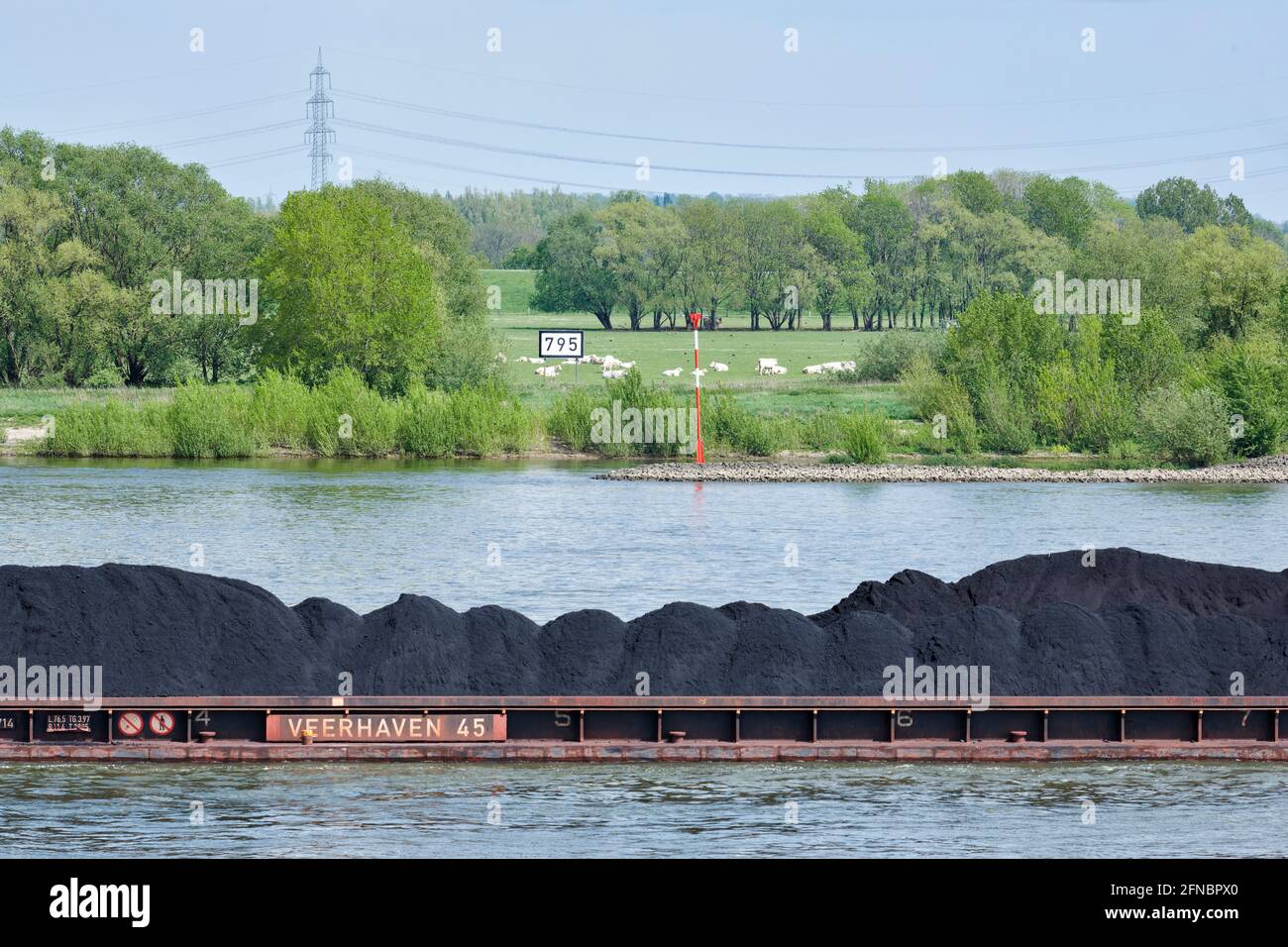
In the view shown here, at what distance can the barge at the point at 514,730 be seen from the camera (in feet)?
64.9

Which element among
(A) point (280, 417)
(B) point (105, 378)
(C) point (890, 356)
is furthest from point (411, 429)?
(C) point (890, 356)

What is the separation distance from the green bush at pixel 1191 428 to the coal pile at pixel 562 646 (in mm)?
51990

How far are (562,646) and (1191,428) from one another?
56.2 metres

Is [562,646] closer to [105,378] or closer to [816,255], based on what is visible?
[105,378]

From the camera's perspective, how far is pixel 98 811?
61.0ft

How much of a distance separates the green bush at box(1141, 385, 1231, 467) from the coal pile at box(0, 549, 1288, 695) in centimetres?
5199

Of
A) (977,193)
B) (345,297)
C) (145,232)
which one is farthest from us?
(977,193)

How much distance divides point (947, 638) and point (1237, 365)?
5655cm

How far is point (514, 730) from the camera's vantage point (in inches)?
789

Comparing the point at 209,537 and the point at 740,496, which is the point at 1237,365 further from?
the point at 209,537

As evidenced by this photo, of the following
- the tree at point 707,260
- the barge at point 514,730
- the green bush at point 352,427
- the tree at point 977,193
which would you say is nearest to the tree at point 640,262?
the tree at point 707,260

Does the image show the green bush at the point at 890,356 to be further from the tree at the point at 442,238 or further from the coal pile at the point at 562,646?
the coal pile at the point at 562,646

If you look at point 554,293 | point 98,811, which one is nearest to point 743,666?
point 98,811

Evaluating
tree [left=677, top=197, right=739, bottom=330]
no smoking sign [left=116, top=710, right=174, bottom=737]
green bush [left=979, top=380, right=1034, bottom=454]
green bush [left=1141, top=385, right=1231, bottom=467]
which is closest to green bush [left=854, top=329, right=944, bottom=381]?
green bush [left=979, top=380, right=1034, bottom=454]
